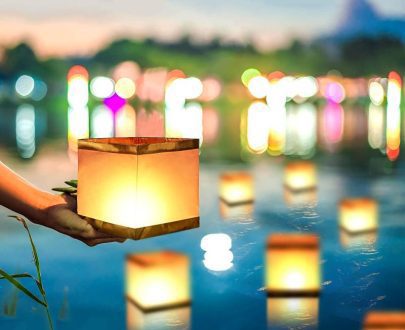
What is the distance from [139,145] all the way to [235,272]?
4274 millimetres

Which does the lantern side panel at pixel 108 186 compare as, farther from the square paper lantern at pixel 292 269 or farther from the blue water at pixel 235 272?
the square paper lantern at pixel 292 269

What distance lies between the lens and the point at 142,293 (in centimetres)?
488

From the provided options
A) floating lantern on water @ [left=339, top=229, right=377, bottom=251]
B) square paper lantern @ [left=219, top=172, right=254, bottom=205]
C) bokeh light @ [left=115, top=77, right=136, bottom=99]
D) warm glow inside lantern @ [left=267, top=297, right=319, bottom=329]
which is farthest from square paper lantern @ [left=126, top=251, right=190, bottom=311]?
bokeh light @ [left=115, top=77, right=136, bottom=99]

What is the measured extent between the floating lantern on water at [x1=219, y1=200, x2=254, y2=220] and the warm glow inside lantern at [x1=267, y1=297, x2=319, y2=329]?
3059mm

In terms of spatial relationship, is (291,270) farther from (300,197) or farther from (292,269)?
(300,197)

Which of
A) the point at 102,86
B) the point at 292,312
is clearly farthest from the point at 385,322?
→ the point at 102,86

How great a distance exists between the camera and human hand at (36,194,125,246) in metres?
1.76

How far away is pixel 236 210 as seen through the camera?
8.73 metres

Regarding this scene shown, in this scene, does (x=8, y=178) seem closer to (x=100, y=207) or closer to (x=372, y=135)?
(x=100, y=207)

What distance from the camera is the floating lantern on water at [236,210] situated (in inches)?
327

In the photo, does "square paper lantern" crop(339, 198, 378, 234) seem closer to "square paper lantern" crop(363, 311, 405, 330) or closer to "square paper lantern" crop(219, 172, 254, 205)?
"square paper lantern" crop(219, 172, 254, 205)

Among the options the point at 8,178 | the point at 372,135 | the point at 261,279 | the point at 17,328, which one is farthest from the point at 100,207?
the point at 372,135

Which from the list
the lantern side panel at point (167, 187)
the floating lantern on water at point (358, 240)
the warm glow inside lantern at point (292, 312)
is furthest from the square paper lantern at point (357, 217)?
the lantern side panel at point (167, 187)

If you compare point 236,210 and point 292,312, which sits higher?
point 236,210
